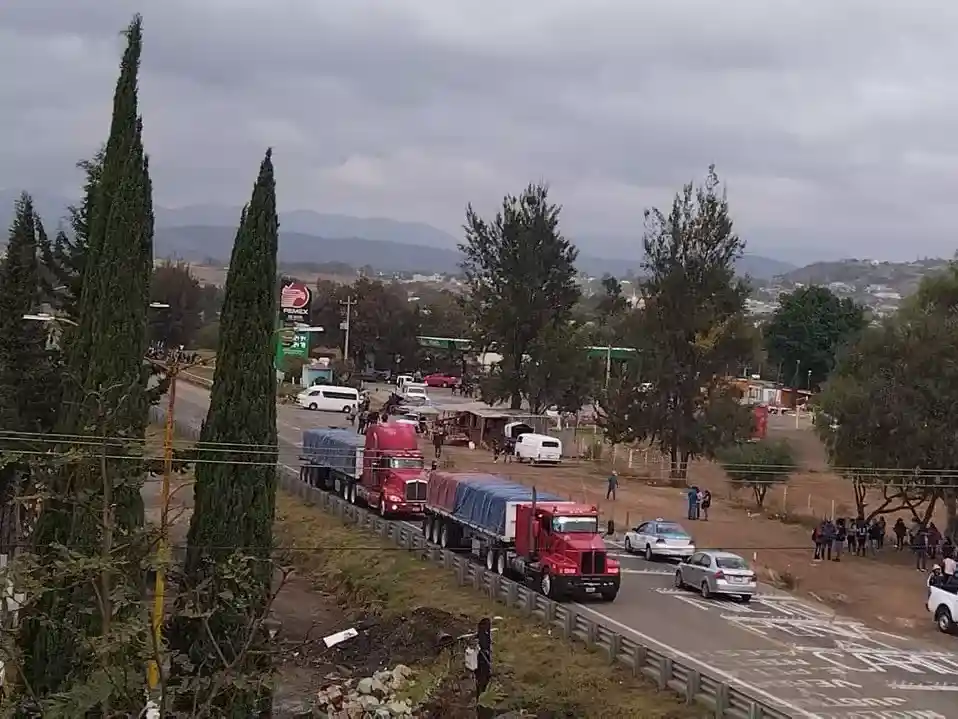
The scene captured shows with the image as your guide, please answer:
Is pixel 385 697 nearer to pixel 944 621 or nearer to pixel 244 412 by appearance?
pixel 244 412

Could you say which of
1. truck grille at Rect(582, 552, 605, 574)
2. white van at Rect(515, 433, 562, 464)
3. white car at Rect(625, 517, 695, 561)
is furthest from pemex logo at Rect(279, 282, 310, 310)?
truck grille at Rect(582, 552, 605, 574)

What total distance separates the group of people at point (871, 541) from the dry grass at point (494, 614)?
13.4 m

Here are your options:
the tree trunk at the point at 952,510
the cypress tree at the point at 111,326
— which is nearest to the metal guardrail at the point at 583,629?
the cypress tree at the point at 111,326

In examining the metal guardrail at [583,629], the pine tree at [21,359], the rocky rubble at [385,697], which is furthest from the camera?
the pine tree at [21,359]

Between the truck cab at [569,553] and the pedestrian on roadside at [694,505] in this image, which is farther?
the pedestrian on roadside at [694,505]

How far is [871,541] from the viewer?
40.1 meters

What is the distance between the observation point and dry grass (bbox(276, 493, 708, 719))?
22.7 metres

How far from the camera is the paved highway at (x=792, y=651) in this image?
892 inches

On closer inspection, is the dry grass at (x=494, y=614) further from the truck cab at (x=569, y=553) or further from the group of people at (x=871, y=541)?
the group of people at (x=871, y=541)

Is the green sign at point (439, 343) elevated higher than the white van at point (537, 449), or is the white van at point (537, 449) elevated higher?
the green sign at point (439, 343)

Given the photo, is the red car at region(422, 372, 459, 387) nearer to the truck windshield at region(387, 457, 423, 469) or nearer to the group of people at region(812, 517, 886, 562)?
the truck windshield at region(387, 457, 423, 469)

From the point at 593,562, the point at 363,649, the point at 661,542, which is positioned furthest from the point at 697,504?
the point at 363,649

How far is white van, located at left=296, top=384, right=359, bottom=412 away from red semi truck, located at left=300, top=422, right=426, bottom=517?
28.9m

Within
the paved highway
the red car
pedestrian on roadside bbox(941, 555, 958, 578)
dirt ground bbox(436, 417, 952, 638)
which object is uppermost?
the red car
